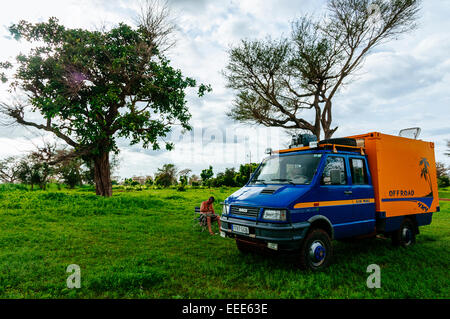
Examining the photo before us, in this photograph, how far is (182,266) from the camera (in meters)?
5.55

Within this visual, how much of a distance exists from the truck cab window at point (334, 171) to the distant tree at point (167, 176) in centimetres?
4745

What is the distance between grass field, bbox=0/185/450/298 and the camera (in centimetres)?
430

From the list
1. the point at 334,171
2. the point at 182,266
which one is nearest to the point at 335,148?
the point at 334,171

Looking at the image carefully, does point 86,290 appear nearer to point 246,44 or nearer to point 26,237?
point 26,237

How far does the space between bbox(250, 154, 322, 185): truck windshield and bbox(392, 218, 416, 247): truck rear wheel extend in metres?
3.72

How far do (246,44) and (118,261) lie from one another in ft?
56.5

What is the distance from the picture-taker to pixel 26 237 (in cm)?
786

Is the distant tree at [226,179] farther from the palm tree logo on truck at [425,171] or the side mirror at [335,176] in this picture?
the side mirror at [335,176]

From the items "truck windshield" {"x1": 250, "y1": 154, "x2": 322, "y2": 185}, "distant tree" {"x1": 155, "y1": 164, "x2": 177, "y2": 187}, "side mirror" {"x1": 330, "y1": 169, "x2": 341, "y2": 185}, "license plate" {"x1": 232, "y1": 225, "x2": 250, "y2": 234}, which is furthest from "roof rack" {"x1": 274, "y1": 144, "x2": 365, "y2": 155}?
"distant tree" {"x1": 155, "y1": 164, "x2": 177, "y2": 187}

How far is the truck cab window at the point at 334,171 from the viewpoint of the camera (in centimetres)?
537

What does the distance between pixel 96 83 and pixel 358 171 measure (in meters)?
16.3
